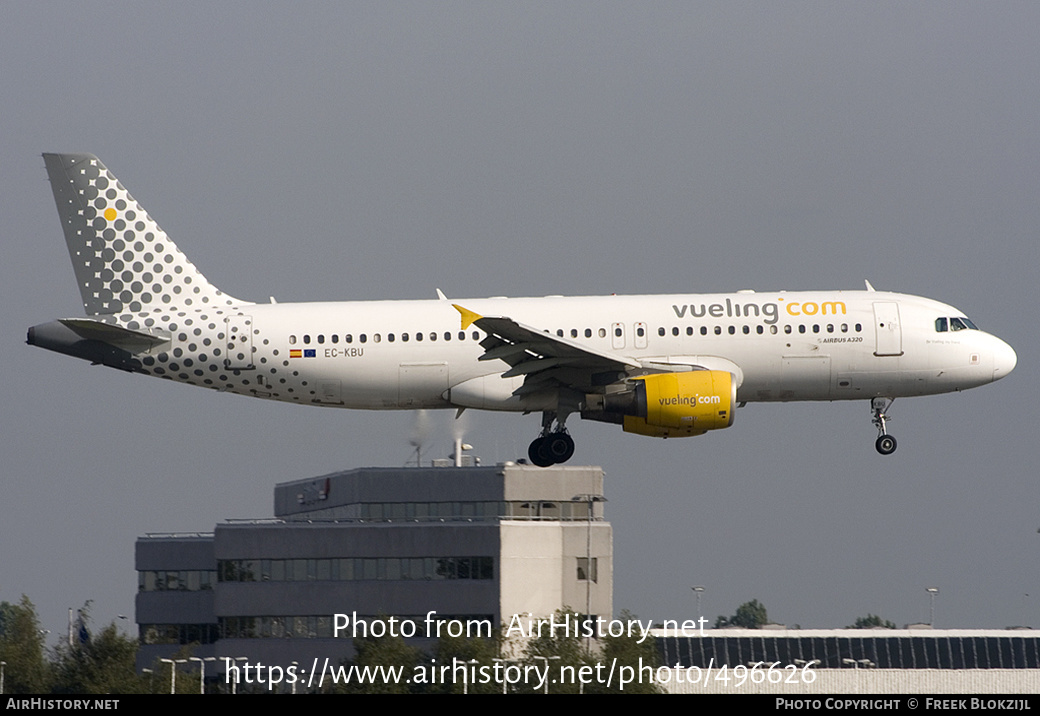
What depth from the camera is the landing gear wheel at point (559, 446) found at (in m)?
44.4

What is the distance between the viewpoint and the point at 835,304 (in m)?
43.7

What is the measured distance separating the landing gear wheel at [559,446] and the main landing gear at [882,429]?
9.07 metres

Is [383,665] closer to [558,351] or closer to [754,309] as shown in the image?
[558,351]

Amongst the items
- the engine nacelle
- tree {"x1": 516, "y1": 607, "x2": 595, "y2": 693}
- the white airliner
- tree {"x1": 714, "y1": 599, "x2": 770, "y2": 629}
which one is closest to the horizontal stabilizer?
the white airliner

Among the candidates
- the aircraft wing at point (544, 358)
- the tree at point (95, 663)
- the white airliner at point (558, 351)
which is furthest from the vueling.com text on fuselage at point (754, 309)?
the tree at point (95, 663)

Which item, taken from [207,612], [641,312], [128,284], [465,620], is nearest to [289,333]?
[128,284]

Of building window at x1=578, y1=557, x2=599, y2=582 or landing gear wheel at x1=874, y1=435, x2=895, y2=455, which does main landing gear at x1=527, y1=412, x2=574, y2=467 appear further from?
building window at x1=578, y1=557, x2=599, y2=582

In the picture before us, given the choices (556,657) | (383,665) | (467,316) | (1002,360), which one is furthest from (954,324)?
(383,665)

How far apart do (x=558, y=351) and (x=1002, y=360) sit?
13.5 m

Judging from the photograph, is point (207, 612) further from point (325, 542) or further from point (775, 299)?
point (775, 299)

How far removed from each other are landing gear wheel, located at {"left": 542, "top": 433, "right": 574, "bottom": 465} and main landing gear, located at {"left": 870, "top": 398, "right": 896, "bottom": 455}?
9069mm

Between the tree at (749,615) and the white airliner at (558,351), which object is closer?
the white airliner at (558,351)

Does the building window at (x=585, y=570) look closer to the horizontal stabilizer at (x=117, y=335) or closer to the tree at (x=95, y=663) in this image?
the tree at (x=95, y=663)
